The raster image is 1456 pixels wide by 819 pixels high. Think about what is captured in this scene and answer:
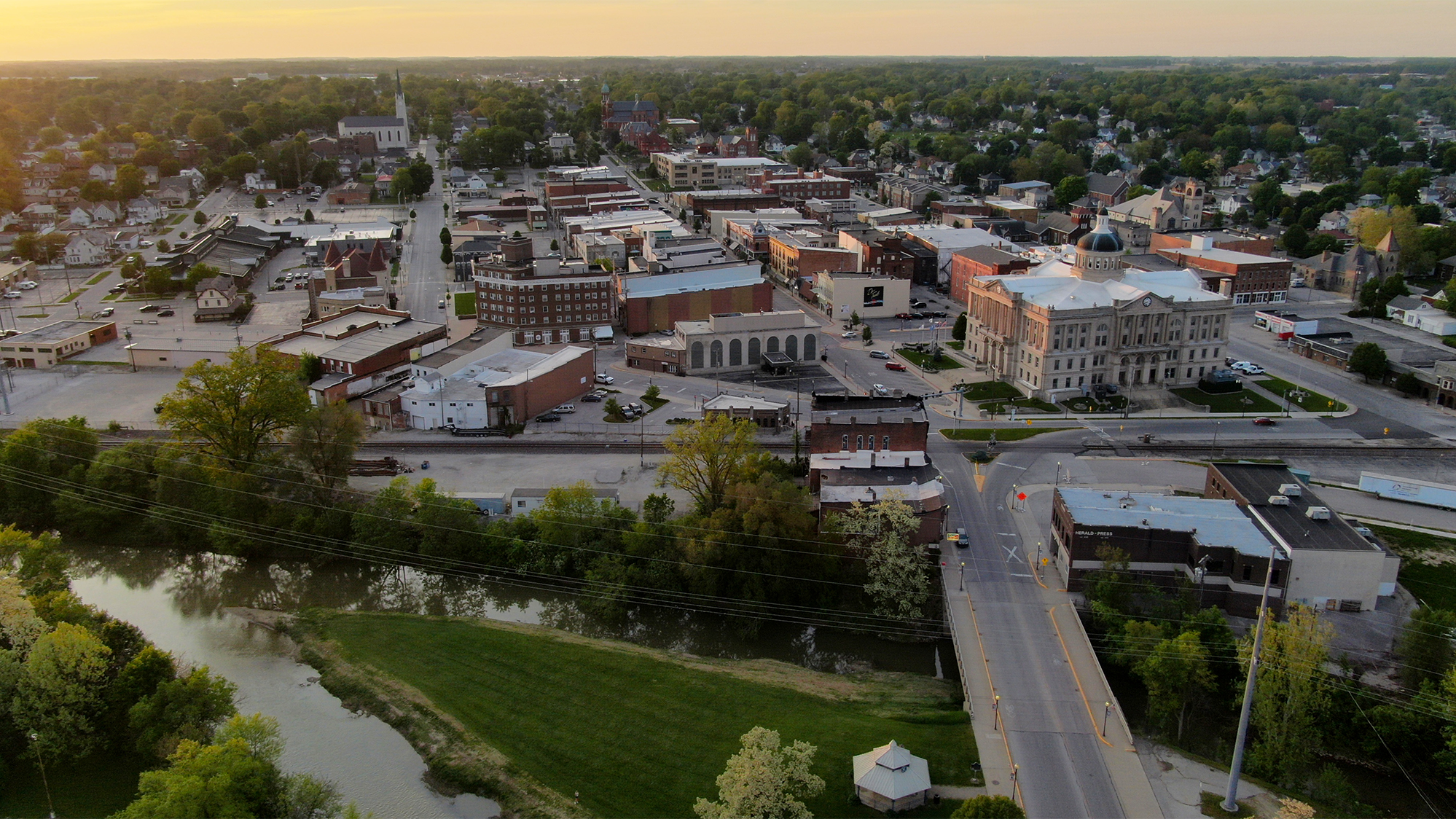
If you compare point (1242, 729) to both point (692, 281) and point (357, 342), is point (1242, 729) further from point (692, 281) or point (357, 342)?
point (692, 281)

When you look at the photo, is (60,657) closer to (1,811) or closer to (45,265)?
(1,811)

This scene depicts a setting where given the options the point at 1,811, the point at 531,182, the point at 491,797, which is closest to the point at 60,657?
the point at 1,811

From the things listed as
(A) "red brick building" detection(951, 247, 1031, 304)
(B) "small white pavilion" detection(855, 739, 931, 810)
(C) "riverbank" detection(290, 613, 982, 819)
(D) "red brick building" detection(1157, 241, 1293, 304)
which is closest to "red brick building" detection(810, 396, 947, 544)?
(C) "riverbank" detection(290, 613, 982, 819)

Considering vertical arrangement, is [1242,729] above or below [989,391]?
above

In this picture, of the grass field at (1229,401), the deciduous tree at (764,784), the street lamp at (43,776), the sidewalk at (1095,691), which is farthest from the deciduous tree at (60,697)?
the grass field at (1229,401)

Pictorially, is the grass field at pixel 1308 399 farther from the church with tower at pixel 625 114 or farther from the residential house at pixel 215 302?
the church with tower at pixel 625 114

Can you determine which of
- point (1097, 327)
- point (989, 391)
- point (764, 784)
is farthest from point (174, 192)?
point (764, 784)
